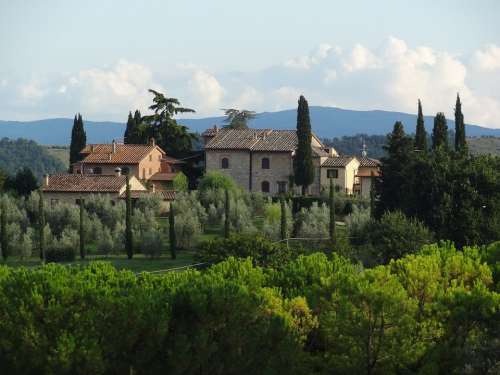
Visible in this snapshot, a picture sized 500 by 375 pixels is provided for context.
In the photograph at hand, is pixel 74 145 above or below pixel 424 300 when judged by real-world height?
above

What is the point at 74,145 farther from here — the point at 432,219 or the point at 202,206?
the point at 432,219

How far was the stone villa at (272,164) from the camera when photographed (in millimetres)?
76250

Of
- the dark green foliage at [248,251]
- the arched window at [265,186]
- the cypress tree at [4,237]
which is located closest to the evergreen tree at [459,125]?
the arched window at [265,186]

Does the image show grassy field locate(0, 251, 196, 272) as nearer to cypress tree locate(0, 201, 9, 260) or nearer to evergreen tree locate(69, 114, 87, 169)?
cypress tree locate(0, 201, 9, 260)

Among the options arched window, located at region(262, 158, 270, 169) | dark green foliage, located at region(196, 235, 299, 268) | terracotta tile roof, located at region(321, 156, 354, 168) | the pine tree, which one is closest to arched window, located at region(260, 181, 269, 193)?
arched window, located at region(262, 158, 270, 169)

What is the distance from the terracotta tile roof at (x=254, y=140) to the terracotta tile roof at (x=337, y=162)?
2703 mm

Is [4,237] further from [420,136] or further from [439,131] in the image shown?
[439,131]

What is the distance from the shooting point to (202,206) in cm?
6756

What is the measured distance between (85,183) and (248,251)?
92.7ft

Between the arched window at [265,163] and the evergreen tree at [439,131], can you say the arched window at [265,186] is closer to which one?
the arched window at [265,163]

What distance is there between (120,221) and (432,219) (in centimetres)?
2118

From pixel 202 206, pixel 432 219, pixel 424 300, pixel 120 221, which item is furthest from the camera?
pixel 202 206

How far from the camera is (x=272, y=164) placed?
76.7 meters

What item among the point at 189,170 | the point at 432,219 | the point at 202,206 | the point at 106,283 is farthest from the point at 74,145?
the point at 106,283
